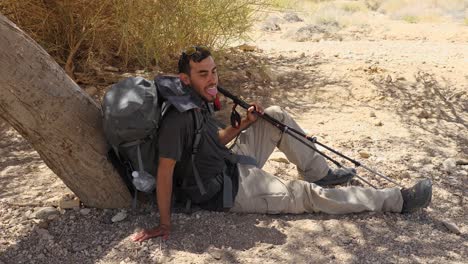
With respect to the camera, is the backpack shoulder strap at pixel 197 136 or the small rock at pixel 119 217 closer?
the backpack shoulder strap at pixel 197 136

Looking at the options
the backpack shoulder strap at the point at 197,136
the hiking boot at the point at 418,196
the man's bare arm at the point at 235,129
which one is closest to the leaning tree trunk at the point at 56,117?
the backpack shoulder strap at the point at 197,136

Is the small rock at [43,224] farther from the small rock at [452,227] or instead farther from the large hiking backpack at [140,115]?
the small rock at [452,227]

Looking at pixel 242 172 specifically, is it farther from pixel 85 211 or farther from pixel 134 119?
pixel 85 211

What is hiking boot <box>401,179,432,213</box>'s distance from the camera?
3.12 m

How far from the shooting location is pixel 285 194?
124 inches


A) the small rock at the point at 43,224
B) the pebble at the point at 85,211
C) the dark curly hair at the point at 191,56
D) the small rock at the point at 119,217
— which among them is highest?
the dark curly hair at the point at 191,56

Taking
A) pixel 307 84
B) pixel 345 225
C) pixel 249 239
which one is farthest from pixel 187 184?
pixel 307 84

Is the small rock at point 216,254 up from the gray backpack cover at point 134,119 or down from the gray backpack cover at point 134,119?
down

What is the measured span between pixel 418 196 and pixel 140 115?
65.1 inches

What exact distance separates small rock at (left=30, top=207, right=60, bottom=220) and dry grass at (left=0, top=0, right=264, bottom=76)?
241 centimetres

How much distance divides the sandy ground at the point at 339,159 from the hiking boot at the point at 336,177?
26 cm

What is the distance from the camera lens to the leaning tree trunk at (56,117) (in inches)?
104

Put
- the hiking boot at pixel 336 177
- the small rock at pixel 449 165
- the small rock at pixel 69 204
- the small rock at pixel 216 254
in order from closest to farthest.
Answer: the small rock at pixel 216 254, the small rock at pixel 69 204, the hiking boot at pixel 336 177, the small rock at pixel 449 165

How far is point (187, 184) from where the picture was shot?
3012 mm
